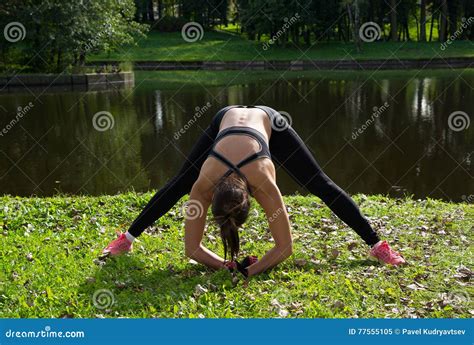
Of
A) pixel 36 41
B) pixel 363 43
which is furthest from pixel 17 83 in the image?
pixel 363 43

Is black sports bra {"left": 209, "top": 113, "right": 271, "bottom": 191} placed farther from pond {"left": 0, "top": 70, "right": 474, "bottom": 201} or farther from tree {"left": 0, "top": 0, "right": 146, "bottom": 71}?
tree {"left": 0, "top": 0, "right": 146, "bottom": 71}

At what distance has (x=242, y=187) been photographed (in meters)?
4.94

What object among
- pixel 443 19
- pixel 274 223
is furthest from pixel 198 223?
pixel 443 19

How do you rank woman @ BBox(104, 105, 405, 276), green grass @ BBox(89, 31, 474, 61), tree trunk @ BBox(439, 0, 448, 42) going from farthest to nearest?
tree trunk @ BBox(439, 0, 448, 42)
green grass @ BBox(89, 31, 474, 61)
woman @ BBox(104, 105, 405, 276)

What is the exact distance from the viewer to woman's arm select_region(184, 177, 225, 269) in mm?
5320

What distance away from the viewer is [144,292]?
5.62 m

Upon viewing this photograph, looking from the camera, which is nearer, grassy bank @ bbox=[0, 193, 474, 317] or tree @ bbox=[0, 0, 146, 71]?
grassy bank @ bbox=[0, 193, 474, 317]

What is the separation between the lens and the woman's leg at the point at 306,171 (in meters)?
6.03

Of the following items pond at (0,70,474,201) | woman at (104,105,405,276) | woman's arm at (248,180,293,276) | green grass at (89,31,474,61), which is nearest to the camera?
woman at (104,105,405,276)

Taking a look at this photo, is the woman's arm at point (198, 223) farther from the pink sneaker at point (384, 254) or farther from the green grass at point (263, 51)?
the green grass at point (263, 51)

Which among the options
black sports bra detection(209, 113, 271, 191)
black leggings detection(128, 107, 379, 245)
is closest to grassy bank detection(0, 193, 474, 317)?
black leggings detection(128, 107, 379, 245)

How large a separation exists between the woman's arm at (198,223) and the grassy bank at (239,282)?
0.18 metres

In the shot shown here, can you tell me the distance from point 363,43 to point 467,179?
1937 inches

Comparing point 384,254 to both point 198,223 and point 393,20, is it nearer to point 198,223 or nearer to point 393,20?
point 198,223
